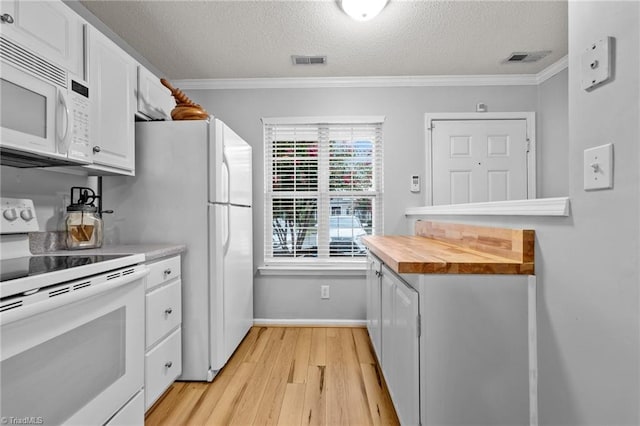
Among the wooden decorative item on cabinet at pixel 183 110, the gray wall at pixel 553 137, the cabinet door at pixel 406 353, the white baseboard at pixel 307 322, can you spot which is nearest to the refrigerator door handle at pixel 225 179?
the wooden decorative item on cabinet at pixel 183 110

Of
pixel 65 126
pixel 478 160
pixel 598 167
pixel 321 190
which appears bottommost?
pixel 598 167

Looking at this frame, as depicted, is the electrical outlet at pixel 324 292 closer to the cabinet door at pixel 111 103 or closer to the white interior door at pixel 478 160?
the white interior door at pixel 478 160

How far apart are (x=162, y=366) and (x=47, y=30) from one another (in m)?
1.72

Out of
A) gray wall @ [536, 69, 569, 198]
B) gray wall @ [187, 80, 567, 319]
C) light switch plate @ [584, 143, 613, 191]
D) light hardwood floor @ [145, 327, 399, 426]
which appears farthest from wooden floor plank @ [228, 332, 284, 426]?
gray wall @ [536, 69, 569, 198]

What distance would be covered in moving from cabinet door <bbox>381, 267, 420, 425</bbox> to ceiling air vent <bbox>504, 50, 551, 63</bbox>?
2.37m

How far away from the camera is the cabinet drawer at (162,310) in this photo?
1682 mm

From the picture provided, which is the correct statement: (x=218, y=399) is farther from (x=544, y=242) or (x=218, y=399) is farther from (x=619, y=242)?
(x=619, y=242)

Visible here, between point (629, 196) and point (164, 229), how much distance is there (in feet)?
7.25

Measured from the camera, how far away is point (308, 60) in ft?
9.34

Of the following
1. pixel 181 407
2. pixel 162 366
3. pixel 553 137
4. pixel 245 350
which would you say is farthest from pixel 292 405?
pixel 553 137

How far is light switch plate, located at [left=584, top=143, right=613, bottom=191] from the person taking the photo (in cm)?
85

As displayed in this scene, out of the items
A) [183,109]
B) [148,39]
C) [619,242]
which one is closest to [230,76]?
[148,39]

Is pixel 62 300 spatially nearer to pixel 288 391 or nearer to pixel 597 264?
pixel 288 391

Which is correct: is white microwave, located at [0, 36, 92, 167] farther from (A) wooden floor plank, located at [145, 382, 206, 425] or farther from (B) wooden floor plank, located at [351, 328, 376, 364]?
(B) wooden floor plank, located at [351, 328, 376, 364]
